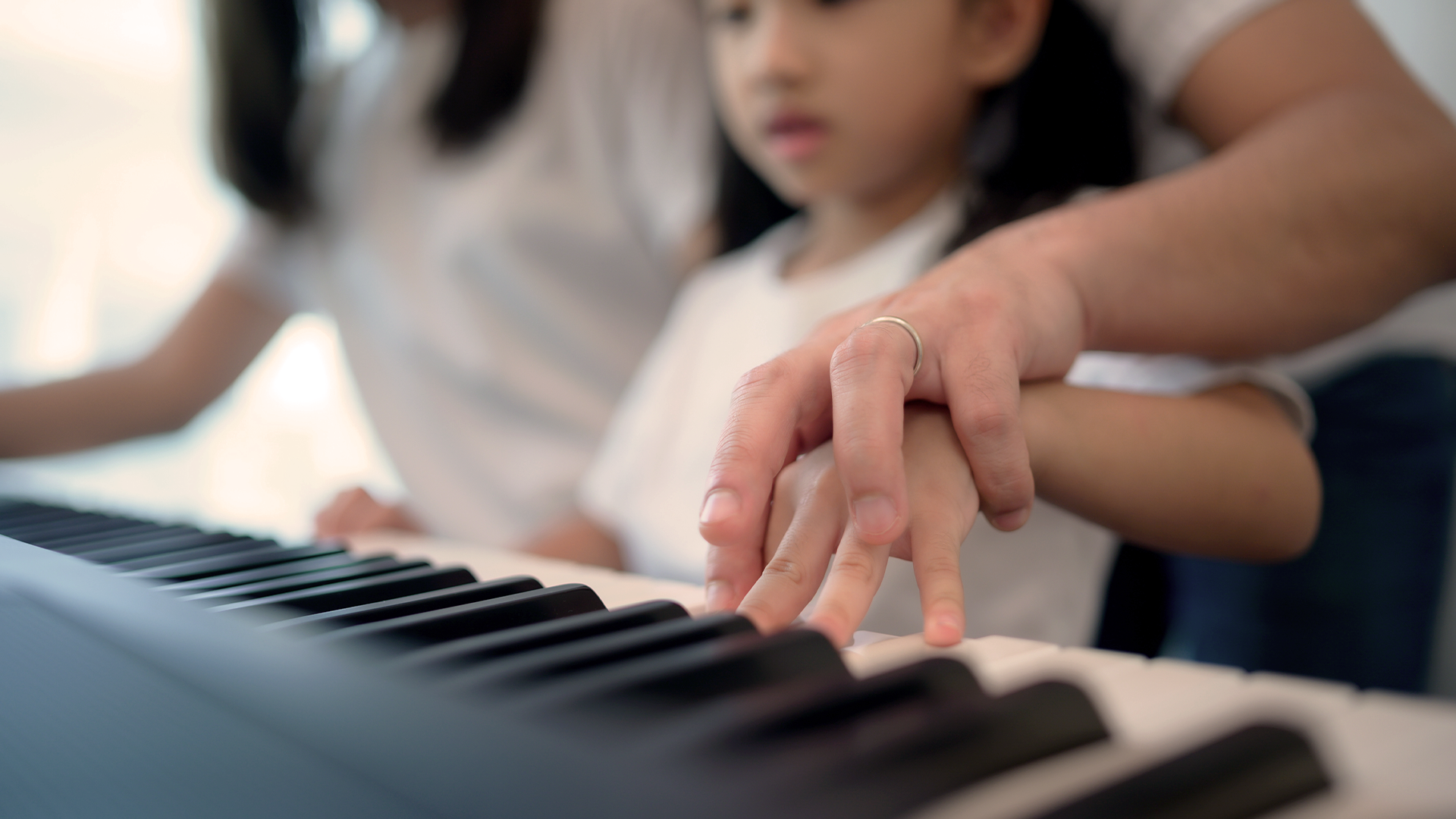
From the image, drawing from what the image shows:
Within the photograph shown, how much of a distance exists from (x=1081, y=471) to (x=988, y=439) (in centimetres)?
15

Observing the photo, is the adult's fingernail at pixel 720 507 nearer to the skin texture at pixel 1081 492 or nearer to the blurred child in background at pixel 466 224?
the skin texture at pixel 1081 492

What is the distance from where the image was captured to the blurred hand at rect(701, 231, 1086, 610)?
44 centimetres

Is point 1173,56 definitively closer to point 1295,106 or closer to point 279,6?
point 1295,106

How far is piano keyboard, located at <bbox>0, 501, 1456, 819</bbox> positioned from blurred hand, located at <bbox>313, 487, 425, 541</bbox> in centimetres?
69

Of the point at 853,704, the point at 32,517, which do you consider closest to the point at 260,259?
the point at 32,517

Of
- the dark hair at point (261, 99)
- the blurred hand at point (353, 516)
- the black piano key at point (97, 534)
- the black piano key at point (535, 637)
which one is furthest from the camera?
the dark hair at point (261, 99)

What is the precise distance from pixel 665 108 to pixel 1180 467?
1031mm

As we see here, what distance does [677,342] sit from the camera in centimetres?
117

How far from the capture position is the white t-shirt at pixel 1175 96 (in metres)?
0.84

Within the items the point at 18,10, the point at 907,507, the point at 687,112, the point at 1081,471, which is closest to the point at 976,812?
the point at 907,507

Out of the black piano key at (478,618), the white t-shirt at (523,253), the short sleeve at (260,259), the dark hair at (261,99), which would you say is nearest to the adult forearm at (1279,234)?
the black piano key at (478,618)

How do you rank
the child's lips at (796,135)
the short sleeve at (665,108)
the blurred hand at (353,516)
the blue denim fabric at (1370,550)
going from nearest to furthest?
1. the child's lips at (796,135)
2. the blue denim fabric at (1370,550)
3. the blurred hand at (353,516)
4. the short sleeve at (665,108)

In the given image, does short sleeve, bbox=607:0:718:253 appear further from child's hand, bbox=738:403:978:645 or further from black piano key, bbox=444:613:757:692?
black piano key, bbox=444:613:757:692

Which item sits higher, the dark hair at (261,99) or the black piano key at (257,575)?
the dark hair at (261,99)
